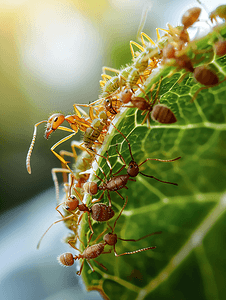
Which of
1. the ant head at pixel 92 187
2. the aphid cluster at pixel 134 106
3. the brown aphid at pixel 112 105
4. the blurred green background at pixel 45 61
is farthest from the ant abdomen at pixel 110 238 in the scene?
the blurred green background at pixel 45 61

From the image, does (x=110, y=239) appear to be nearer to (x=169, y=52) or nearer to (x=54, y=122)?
(x=169, y=52)

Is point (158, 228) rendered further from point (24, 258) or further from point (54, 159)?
point (54, 159)

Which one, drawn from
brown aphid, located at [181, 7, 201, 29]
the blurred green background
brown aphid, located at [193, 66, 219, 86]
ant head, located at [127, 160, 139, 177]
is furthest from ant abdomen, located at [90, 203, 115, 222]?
the blurred green background

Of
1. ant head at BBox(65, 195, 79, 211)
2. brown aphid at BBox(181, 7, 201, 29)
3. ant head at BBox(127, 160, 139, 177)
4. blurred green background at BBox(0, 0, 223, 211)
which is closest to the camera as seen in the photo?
ant head at BBox(127, 160, 139, 177)

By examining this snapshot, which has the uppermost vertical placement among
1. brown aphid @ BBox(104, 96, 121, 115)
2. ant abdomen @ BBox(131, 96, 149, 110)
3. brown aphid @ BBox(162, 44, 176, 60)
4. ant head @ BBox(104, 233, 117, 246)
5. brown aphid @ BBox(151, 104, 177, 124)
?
brown aphid @ BBox(162, 44, 176, 60)

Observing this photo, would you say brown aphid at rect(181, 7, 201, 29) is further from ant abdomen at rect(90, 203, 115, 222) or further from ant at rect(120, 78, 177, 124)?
ant abdomen at rect(90, 203, 115, 222)

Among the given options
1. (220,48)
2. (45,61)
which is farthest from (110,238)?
(45,61)
